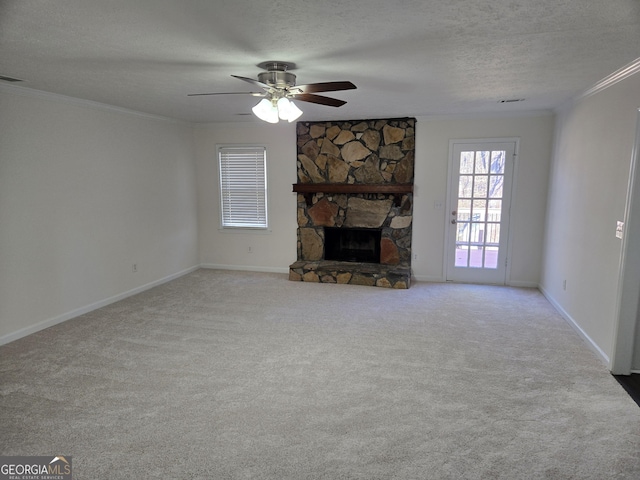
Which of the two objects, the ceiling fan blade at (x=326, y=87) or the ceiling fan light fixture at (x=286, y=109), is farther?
the ceiling fan light fixture at (x=286, y=109)

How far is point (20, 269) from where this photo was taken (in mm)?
3691

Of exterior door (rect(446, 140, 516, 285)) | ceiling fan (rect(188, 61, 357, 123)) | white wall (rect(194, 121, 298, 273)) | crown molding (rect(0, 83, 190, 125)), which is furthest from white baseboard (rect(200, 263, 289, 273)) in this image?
ceiling fan (rect(188, 61, 357, 123))

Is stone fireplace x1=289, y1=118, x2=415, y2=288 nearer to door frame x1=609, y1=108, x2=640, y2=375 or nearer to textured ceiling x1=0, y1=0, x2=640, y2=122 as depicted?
textured ceiling x1=0, y1=0, x2=640, y2=122

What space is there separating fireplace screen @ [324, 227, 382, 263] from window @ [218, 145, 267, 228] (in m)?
1.14

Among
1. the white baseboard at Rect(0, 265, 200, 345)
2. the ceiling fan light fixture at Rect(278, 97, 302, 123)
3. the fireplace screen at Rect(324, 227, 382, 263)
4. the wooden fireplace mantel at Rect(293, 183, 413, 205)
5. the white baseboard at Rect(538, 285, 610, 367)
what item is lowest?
the white baseboard at Rect(0, 265, 200, 345)

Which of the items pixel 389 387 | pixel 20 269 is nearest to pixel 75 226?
pixel 20 269

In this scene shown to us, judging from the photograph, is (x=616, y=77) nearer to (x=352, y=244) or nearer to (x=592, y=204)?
(x=592, y=204)

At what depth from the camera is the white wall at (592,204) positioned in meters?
3.12

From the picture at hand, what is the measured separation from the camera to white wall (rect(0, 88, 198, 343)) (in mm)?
3627

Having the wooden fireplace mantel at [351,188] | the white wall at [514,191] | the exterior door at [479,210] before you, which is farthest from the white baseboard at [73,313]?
the exterior door at [479,210]

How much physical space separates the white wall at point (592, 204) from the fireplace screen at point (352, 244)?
2.38 meters

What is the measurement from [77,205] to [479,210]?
5116mm

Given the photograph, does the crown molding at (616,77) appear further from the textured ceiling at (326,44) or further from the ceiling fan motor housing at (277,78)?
the ceiling fan motor housing at (277,78)

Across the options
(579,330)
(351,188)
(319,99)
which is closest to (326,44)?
(319,99)
